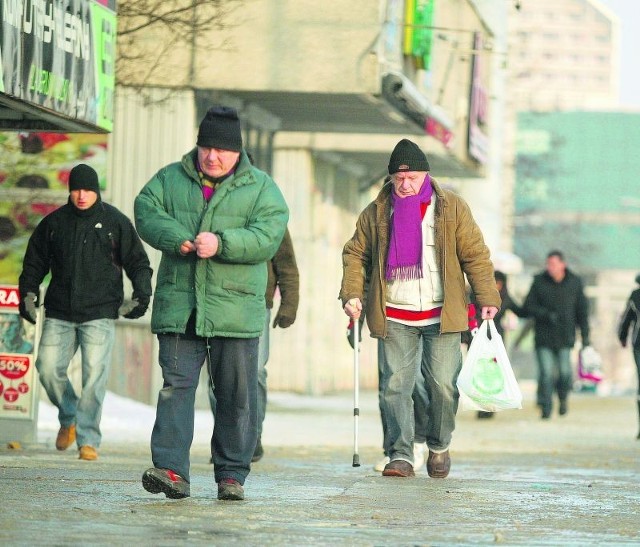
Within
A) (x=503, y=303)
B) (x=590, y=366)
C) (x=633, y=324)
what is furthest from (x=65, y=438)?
(x=503, y=303)

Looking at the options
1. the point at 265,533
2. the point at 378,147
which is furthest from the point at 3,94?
the point at 378,147

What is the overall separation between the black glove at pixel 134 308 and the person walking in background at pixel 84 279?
7 cm

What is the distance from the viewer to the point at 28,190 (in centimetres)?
1834

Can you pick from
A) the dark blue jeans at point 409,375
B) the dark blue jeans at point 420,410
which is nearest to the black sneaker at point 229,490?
the dark blue jeans at point 409,375

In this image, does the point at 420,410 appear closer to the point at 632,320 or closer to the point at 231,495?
the point at 231,495

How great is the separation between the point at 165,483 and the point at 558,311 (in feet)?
45.9

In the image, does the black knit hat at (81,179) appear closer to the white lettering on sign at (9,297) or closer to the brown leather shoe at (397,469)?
the white lettering on sign at (9,297)

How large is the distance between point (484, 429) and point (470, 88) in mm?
9230

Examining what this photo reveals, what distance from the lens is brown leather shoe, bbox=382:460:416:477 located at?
10477mm

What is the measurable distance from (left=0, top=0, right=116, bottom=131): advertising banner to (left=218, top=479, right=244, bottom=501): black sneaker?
2944 millimetres

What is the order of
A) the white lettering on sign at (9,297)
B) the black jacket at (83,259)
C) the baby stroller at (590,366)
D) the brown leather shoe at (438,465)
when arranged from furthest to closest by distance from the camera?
the baby stroller at (590,366)
the white lettering on sign at (9,297)
the black jacket at (83,259)
the brown leather shoe at (438,465)

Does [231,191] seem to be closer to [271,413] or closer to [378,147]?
[271,413]

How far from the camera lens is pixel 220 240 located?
8.13m

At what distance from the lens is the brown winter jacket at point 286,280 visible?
12.0m
